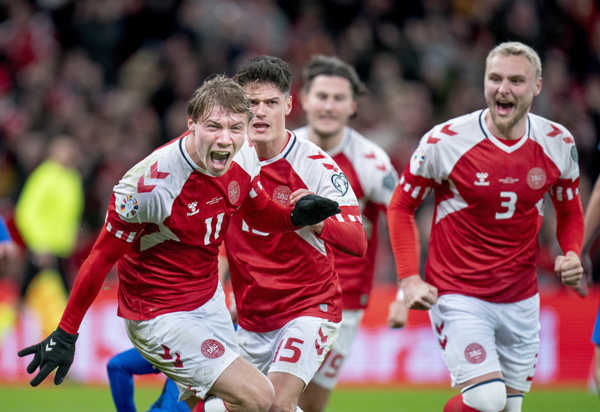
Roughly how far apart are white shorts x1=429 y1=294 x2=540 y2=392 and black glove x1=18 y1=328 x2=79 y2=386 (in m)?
2.19

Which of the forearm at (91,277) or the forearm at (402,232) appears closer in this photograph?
the forearm at (91,277)

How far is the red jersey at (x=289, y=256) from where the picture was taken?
516cm

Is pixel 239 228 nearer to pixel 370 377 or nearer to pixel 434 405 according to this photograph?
pixel 434 405

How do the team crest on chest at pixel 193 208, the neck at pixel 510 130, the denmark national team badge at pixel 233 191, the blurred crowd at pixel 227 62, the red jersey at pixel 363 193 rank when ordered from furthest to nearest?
the blurred crowd at pixel 227 62
the red jersey at pixel 363 193
the neck at pixel 510 130
the denmark national team badge at pixel 233 191
the team crest on chest at pixel 193 208

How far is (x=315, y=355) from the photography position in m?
4.98

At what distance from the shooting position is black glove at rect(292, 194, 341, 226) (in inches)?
185

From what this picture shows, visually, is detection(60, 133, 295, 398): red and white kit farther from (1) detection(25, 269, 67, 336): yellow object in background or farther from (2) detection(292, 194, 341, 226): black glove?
(1) detection(25, 269, 67, 336): yellow object in background

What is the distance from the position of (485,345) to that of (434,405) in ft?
12.9

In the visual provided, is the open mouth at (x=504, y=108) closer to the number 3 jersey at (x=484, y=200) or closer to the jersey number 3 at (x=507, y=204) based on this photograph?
the number 3 jersey at (x=484, y=200)

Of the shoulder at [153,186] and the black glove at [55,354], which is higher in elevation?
the shoulder at [153,186]

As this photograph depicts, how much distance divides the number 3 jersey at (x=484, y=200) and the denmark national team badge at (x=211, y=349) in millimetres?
1341

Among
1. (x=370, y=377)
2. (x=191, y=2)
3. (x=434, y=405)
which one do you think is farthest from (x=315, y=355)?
(x=191, y=2)

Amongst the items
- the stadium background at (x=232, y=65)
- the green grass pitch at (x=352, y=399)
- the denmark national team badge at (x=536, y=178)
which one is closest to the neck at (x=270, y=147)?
the denmark national team badge at (x=536, y=178)

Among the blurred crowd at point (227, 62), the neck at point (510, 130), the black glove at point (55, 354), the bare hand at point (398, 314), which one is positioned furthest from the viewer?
the blurred crowd at point (227, 62)
